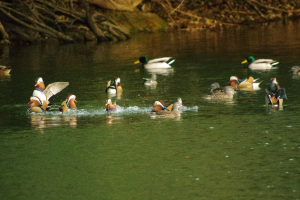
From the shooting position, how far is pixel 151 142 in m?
11.2

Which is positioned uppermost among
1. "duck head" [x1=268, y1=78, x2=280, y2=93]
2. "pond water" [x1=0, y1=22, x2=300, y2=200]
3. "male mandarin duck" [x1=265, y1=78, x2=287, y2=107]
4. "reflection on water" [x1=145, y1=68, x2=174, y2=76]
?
"reflection on water" [x1=145, y1=68, x2=174, y2=76]

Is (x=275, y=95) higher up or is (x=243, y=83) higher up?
(x=243, y=83)

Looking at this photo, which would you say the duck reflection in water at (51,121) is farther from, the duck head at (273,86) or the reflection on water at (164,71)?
the reflection on water at (164,71)

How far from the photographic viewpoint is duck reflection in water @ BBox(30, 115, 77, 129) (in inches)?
514

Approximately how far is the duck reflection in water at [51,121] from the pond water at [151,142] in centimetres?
2

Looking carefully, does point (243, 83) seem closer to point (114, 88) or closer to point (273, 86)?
point (273, 86)

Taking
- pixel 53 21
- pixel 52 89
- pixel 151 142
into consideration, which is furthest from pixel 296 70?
pixel 53 21

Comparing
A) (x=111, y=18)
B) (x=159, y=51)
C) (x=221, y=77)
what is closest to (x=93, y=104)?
(x=221, y=77)

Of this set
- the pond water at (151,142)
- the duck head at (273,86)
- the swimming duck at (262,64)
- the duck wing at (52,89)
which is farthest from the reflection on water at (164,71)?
the duck head at (273,86)

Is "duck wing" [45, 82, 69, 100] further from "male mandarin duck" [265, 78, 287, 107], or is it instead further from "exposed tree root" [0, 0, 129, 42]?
"exposed tree root" [0, 0, 129, 42]

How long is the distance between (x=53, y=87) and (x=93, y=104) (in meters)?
1.21

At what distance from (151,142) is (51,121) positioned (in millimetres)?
2962

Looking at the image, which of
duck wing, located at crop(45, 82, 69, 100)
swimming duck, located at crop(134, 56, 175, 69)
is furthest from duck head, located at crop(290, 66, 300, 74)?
duck wing, located at crop(45, 82, 69, 100)

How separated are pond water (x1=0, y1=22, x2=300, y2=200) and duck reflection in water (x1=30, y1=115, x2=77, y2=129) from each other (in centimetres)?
2
